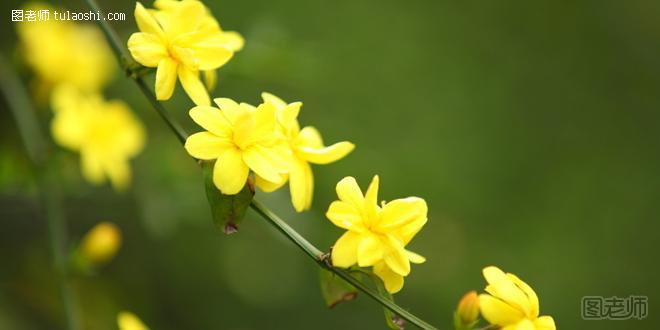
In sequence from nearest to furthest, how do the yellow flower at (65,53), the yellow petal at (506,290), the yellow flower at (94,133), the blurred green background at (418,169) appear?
the yellow petal at (506,290) → the yellow flower at (94,133) → the yellow flower at (65,53) → the blurred green background at (418,169)

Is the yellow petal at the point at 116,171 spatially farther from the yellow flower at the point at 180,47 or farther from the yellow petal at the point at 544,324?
the yellow petal at the point at 544,324

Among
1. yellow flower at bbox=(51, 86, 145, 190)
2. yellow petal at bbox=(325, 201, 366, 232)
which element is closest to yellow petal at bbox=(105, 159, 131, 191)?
yellow flower at bbox=(51, 86, 145, 190)

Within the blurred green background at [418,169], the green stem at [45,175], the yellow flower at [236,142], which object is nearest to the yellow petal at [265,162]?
the yellow flower at [236,142]

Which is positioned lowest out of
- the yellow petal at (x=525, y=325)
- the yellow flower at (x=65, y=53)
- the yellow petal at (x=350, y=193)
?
the yellow petal at (x=525, y=325)

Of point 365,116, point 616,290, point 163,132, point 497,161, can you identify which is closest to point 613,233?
point 616,290

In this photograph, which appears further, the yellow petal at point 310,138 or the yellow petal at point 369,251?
the yellow petal at point 310,138

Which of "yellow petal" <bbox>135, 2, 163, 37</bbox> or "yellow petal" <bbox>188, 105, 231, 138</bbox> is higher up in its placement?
"yellow petal" <bbox>135, 2, 163, 37</bbox>

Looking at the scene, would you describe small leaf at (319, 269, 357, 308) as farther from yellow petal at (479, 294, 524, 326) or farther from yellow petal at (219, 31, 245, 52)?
yellow petal at (219, 31, 245, 52)
